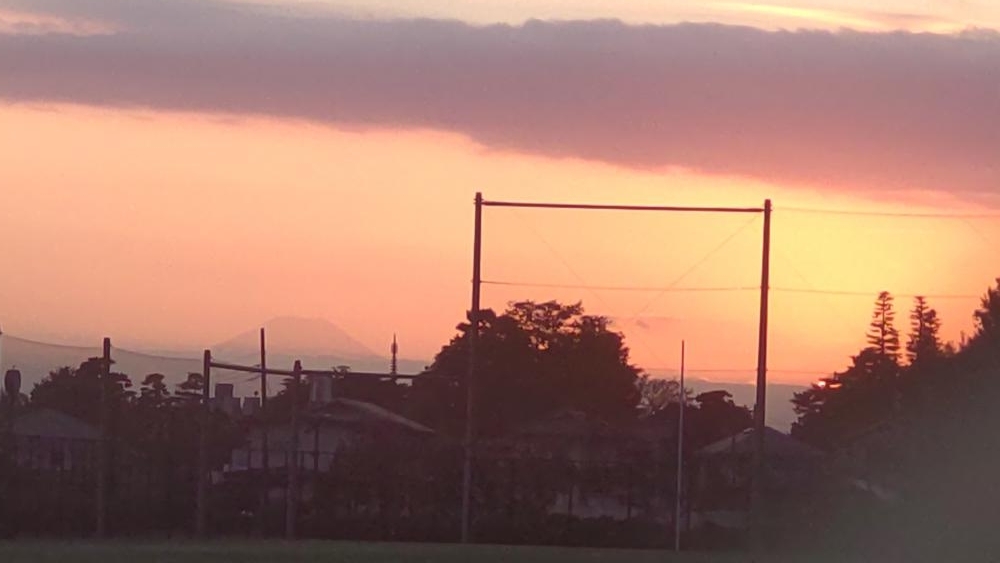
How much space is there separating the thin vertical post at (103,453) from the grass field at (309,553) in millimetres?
1698

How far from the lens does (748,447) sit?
28953mm

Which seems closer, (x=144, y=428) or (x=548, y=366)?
(x=144, y=428)

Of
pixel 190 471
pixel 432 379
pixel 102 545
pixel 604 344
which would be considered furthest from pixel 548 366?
pixel 102 545

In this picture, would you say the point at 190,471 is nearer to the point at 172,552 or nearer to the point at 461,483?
the point at 461,483

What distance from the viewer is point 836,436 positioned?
2928cm

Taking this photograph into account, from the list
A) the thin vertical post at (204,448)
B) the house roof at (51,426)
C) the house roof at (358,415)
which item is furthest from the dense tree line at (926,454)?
the house roof at (51,426)

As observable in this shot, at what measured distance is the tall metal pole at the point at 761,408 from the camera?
27859 millimetres

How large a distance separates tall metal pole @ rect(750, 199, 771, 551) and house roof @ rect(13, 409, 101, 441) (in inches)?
408

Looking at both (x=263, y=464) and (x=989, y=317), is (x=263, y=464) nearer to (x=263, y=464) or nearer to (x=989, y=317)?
(x=263, y=464)

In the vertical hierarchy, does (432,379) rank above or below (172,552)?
above

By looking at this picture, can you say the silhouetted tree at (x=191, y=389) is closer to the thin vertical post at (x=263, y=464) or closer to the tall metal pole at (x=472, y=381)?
the thin vertical post at (x=263, y=464)

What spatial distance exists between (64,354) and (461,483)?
665 cm

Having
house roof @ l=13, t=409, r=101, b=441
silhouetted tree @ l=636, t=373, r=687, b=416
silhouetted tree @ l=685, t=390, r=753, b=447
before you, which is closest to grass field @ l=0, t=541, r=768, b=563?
house roof @ l=13, t=409, r=101, b=441

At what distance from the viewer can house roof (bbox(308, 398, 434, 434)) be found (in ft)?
98.3
